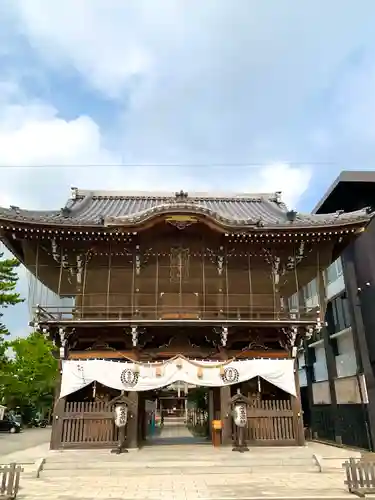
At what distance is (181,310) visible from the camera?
15875 mm

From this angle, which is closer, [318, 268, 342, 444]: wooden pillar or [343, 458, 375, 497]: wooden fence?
[343, 458, 375, 497]: wooden fence

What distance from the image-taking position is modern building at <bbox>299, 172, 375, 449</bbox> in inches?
723

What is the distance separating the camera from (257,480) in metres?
11.3

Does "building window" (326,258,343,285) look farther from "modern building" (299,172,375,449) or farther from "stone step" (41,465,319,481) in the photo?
"stone step" (41,465,319,481)

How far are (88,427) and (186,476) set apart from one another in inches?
171

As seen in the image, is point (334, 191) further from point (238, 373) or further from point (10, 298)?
point (10, 298)

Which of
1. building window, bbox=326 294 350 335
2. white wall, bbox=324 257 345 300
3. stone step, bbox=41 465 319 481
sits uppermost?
white wall, bbox=324 257 345 300

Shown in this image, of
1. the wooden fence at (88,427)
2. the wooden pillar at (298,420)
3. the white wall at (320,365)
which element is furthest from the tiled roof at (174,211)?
the white wall at (320,365)

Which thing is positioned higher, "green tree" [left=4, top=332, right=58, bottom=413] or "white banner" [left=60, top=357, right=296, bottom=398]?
"green tree" [left=4, top=332, right=58, bottom=413]

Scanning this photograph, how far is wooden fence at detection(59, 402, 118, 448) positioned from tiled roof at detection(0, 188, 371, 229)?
690cm

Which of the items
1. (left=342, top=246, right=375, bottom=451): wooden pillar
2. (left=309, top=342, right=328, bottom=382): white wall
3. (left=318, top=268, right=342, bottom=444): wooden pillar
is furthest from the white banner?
(left=309, top=342, right=328, bottom=382): white wall

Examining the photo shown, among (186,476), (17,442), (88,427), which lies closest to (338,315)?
(186,476)

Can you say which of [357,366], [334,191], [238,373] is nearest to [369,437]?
[357,366]

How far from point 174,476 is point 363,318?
469 inches
